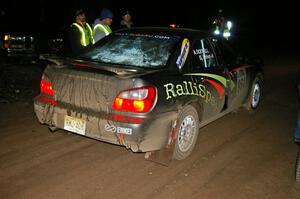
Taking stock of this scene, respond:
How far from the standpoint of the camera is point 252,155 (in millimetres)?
5090

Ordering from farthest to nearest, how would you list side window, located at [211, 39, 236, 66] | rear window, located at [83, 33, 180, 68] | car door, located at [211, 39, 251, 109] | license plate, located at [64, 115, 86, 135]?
car door, located at [211, 39, 251, 109] → side window, located at [211, 39, 236, 66] → rear window, located at [83, 33, 180, 68] → license plate, located at [64, 115, 86, 135]

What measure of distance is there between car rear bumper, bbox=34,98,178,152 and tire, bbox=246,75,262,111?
312cm

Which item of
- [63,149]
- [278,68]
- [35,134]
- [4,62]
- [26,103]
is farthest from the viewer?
[278,68]

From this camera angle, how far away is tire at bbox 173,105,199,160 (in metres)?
4.58

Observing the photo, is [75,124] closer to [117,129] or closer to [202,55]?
[117,129]

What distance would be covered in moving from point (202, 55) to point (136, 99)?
1605mm

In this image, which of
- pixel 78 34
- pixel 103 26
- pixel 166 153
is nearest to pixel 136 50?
pixel 166 153

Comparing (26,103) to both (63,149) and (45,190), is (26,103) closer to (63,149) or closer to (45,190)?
(63,149)

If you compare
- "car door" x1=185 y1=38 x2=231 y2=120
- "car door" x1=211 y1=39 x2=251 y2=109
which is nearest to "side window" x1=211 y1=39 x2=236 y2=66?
"car door" x1=211 y1=39 x2=251 y2=109

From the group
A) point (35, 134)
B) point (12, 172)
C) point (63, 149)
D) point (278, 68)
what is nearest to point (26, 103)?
point (35, 134)

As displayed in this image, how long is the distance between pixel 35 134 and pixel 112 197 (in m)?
2.25

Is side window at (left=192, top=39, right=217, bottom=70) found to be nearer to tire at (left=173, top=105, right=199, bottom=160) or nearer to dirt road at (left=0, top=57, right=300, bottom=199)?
tire at (left=173, top=105, right=199, bottom=160)

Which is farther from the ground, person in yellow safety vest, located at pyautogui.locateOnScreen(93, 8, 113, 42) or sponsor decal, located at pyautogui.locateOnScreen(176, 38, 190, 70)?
person in yellow safety vest, located at pyautogui.locateOnScreen(93, 8, 113, 42)

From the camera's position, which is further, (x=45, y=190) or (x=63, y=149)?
(x=63, y=149)
